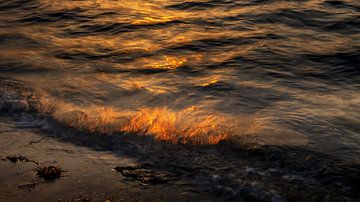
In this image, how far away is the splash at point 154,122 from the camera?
236 inches

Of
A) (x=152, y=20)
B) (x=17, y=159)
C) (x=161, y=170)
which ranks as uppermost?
(x=152, y=20)

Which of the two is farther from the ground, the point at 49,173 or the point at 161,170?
the point at 49,173

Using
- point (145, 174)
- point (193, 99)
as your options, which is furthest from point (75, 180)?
point (193, 99)

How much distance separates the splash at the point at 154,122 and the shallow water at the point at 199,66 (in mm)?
13

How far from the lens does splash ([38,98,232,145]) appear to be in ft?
19.6

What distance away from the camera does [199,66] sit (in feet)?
29.1

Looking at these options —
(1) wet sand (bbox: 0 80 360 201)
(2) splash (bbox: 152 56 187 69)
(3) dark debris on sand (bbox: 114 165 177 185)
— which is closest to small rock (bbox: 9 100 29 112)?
(1) wet sand (bbox: 0 80 360 201)

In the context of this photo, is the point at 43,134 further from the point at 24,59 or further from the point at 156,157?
the point at 24,59

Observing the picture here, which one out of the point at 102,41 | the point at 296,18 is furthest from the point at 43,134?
the point at 296,18

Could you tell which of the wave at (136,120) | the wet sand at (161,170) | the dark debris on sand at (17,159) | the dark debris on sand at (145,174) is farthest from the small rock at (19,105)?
the dark debris on sand at (145,174)

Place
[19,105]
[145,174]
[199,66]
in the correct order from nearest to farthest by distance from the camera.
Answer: [145,174] → [19,105] → [199,66]

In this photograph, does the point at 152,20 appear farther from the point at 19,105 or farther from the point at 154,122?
the point at 154,122

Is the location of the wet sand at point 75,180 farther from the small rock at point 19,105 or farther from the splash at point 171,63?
the splash at point 171,63

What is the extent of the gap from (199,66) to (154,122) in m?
2.73
